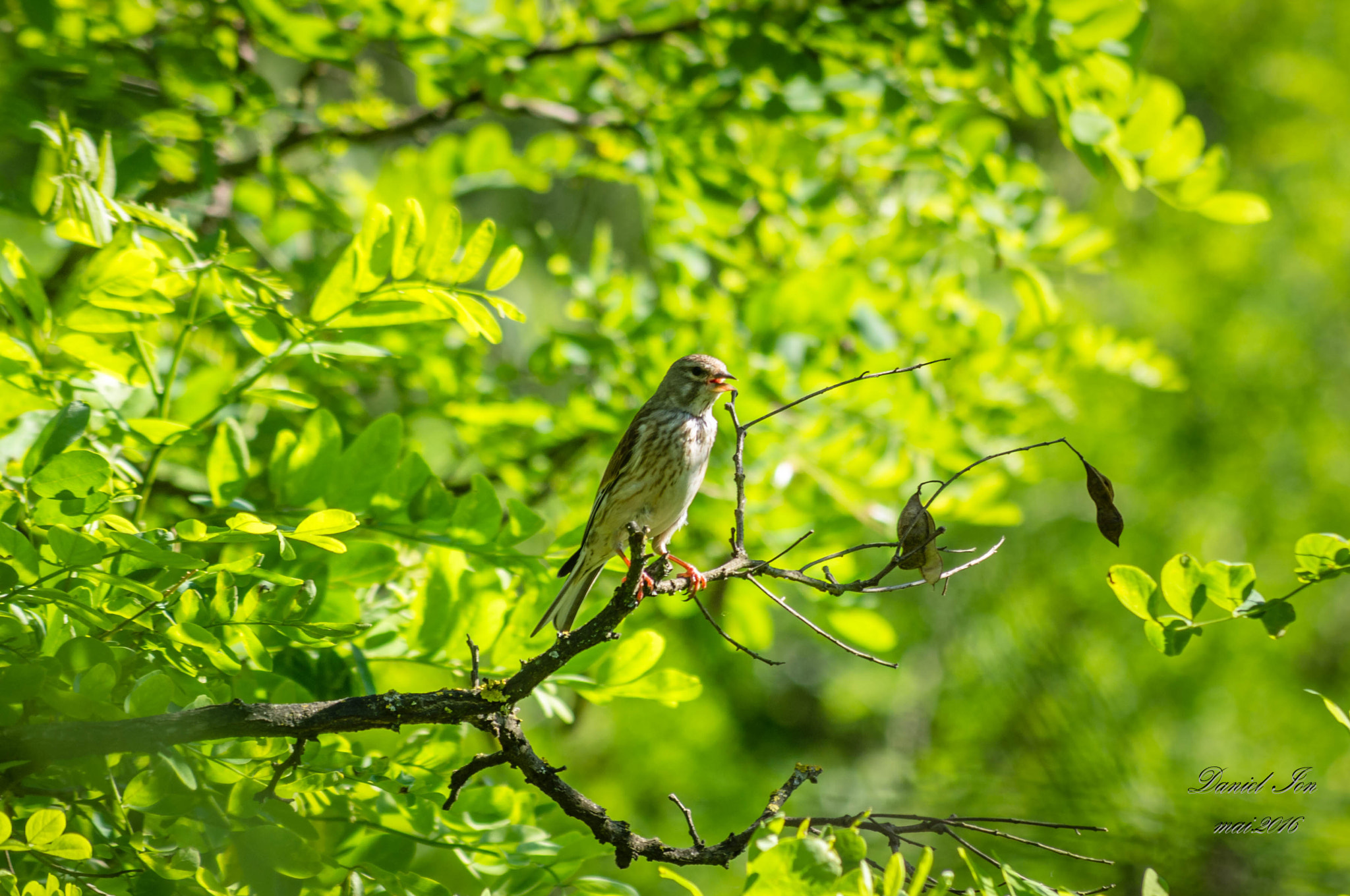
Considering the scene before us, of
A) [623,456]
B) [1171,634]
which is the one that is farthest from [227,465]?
[1171,634]

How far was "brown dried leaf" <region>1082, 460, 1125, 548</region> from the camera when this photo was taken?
6.15 feet

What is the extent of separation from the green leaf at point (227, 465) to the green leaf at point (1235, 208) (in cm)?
309

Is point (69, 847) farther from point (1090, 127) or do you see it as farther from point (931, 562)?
point (1090, 127)

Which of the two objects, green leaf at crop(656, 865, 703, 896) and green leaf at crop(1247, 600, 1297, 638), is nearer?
green leaf at crop(656, 865, 703, 896)

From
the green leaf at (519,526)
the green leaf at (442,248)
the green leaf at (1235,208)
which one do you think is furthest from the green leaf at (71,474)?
the green leaf at (1235,208)

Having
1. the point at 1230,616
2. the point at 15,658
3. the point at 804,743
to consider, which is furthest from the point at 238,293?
the point at 804,743

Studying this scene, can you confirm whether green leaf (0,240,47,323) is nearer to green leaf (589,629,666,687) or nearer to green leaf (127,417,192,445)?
green leaf (127,417,192,445)

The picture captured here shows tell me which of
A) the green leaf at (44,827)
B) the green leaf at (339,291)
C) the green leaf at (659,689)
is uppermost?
the green leaf at (339,291)

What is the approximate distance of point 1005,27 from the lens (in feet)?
10.1

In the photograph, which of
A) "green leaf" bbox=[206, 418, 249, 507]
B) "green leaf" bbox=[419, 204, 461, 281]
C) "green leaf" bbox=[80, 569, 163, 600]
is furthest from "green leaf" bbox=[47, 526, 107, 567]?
"green leaf" bbox=[419, 204, 461, 281]

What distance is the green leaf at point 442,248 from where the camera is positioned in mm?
2160

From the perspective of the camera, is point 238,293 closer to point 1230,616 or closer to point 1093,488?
point 1093,488

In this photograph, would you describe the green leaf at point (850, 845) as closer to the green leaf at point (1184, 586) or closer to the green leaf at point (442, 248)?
the green leaf at point (1184, 586)

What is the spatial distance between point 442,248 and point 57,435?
2.83 feet
